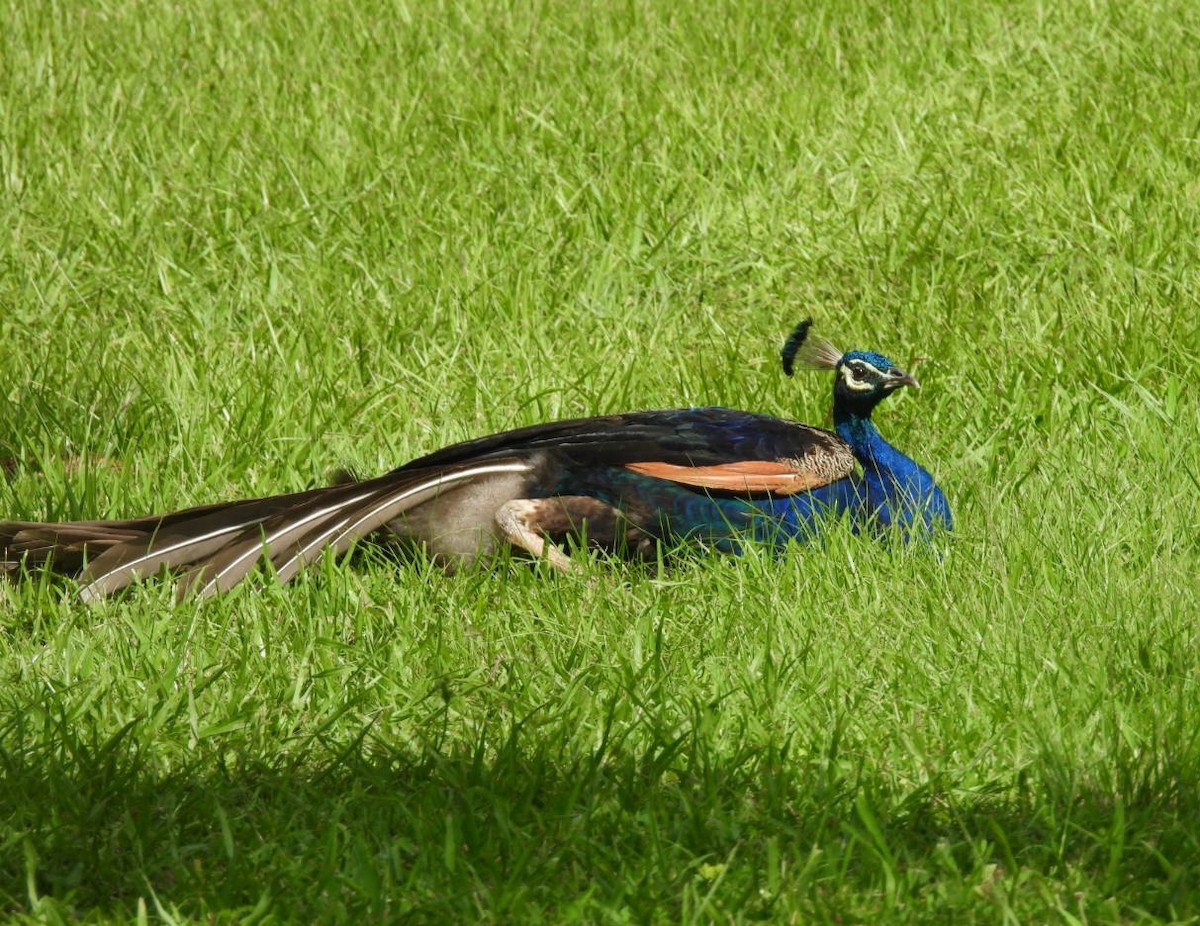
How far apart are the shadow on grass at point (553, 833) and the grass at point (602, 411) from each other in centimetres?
1

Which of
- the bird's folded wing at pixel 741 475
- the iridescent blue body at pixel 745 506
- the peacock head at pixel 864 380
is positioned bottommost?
the iridescent blue body at pixel 745 506

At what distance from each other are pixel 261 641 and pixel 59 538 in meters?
0.82

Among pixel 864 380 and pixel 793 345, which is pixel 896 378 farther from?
pixel 793 345

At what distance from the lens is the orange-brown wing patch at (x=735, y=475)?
4.17 m

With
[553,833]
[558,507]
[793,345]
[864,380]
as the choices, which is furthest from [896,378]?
[553,833]

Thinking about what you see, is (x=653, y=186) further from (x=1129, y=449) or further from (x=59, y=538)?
(x=59, y=538)

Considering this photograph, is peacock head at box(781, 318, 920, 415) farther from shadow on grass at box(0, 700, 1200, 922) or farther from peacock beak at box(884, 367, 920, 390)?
shadow on grass at box(0, 700, 1200, 922)

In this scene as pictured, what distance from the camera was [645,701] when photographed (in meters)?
3.28

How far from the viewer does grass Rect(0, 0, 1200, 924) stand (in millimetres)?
2812

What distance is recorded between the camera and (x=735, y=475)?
4176 millimetres

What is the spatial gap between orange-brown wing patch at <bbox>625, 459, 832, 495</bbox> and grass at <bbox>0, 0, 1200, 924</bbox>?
247mm

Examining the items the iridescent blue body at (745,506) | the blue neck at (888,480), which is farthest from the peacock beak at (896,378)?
the iridescent blue body at (745,506)

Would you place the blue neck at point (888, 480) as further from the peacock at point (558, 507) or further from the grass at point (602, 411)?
the grass at point (602, 411)

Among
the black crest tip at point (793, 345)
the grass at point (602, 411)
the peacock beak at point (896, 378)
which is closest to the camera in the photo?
the grass at point (602, 411)
